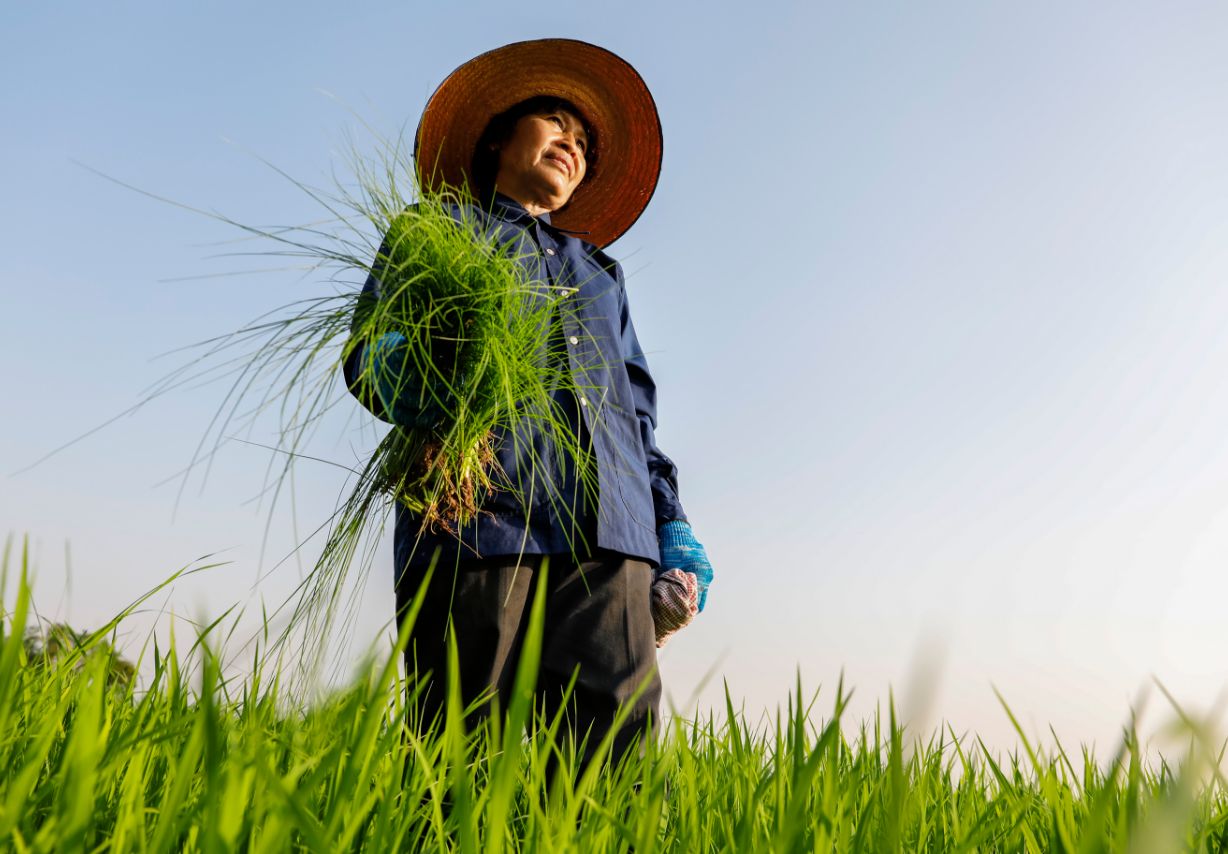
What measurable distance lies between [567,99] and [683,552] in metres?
1.52

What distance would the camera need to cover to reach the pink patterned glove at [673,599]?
8.05 feet

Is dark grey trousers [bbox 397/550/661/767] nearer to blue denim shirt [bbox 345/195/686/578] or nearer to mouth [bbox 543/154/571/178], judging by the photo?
blue denim shirt [bbox 345/195/686/578]

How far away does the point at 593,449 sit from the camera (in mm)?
2199

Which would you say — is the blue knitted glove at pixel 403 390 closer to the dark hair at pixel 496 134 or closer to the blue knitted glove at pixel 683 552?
the blue knitted glove at pixel 683 552

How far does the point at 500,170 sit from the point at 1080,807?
2.14 metres

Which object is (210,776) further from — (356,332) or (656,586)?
(656,586)

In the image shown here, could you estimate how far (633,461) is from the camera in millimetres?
2395

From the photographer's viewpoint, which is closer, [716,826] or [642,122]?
[716,826]

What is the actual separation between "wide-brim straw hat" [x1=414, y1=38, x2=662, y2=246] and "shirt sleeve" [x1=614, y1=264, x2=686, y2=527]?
0.68 meters

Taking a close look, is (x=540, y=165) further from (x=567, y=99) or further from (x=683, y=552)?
(x=683, y=552)

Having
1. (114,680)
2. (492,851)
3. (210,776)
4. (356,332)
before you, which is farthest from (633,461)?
(210,776)

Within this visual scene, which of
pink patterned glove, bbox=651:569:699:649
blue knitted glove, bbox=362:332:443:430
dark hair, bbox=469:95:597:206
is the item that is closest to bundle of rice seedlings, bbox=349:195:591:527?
blue knitted glove, bbox=362:332:443:430

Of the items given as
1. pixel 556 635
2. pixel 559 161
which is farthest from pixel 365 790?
pixel 559 161

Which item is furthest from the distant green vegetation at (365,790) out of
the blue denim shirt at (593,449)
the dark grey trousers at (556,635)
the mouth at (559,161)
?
the mouth at (559,161)
